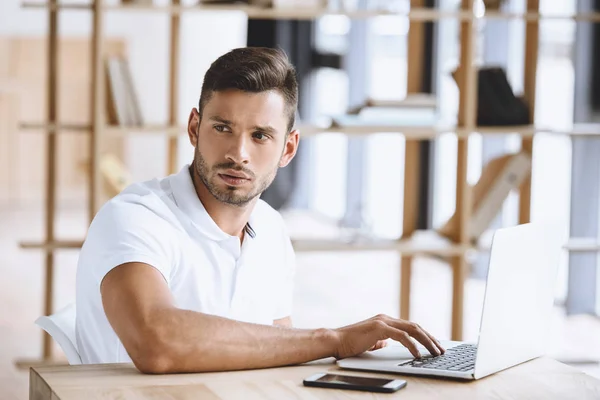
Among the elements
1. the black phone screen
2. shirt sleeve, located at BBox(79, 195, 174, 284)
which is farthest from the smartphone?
shirt sleeve, located at BBox(79, 195, 174, 284)

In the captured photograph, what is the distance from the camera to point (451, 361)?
179 cm

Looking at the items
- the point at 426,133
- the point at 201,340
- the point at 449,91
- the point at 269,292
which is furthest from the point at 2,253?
the point at 201,340

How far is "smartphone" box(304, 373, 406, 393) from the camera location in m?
1.61

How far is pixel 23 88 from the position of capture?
348 inches

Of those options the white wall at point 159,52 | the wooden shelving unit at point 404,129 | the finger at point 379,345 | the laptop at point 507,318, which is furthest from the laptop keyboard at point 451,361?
the white wall at point 159,52

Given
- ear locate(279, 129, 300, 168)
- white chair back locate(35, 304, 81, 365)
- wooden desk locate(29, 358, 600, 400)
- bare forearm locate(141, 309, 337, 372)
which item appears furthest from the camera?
ear locate(279, 129, 300, 168)

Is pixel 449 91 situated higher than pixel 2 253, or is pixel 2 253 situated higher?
pixel 449 91

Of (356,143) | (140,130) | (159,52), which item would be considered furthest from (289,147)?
(159,52)

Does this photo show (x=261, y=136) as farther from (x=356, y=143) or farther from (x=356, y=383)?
(x=356, y=143)

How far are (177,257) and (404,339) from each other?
52cm

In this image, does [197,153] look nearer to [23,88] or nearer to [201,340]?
[201,340]

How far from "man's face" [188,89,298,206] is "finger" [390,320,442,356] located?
1.52 ft

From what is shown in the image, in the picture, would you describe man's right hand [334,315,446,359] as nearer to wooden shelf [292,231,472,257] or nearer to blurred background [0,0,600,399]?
blurred background [0,0,600,399]

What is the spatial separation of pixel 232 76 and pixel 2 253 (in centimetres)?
530
